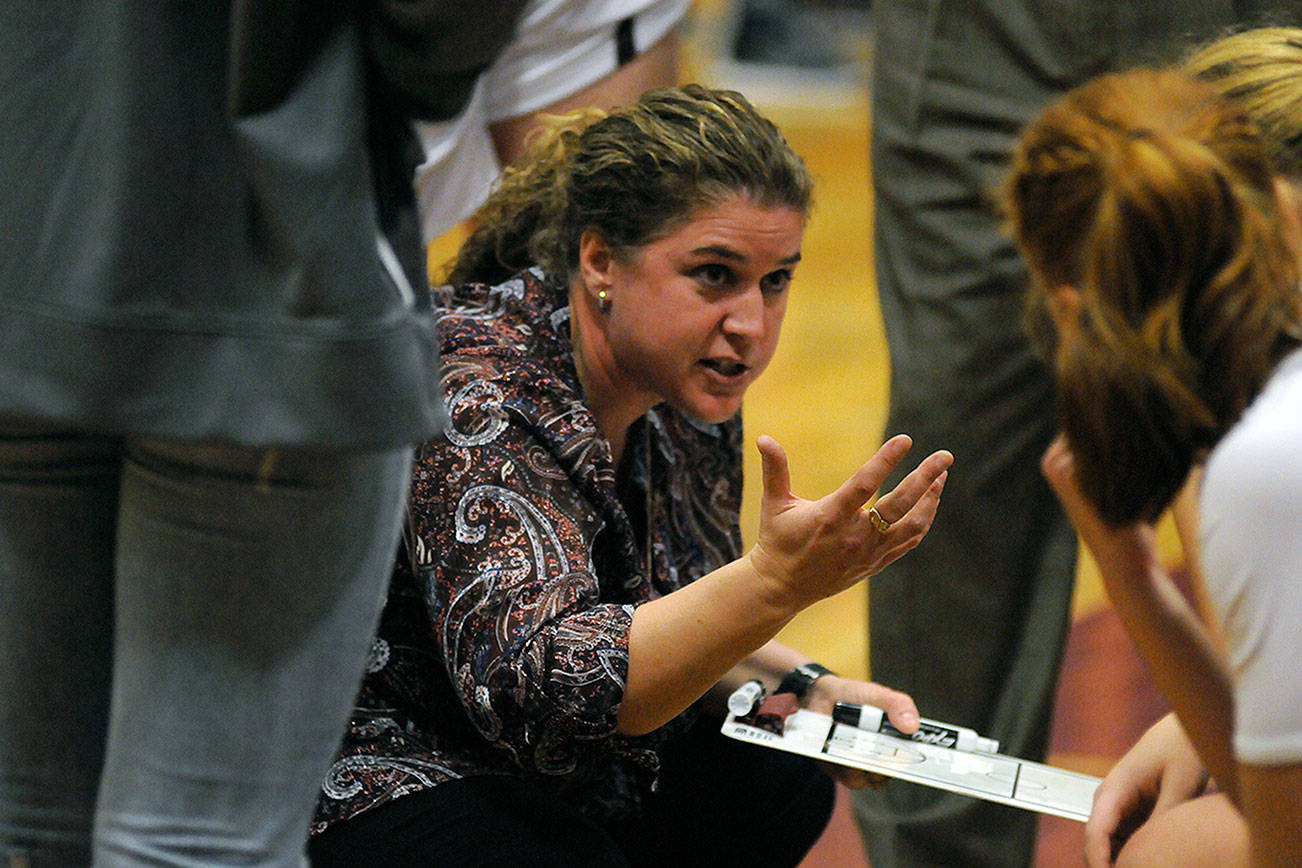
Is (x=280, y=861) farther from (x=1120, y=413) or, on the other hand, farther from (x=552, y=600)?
(x=1120, y=413)

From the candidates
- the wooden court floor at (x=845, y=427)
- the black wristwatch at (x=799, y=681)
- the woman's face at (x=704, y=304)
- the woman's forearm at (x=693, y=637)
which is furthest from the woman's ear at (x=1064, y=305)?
the wooden court floor at (x=845, y=427)

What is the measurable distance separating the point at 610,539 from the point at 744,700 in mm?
174

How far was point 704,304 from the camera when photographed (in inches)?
50.8

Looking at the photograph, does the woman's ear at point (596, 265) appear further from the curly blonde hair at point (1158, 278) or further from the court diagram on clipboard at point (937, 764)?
the curly blonde hair at point (1158, 278)

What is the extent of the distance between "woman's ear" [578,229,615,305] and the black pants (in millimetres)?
406

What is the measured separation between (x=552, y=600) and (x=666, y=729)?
0.92 feet

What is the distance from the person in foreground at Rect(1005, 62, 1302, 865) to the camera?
29.8 inches

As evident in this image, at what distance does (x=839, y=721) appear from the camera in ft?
4.27

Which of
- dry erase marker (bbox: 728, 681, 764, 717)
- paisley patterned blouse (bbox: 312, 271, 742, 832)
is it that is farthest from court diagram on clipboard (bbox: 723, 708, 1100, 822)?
paisley patterned blouse (bbox: 312, 271, 742, 832)

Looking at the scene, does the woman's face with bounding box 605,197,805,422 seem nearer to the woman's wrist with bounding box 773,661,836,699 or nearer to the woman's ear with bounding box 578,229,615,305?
the woman's ear with bounding box 578,229,615,305

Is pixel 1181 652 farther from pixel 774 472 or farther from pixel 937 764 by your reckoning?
pixel 937 764

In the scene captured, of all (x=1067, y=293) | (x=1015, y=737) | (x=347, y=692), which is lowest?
(x=1015, y=737)

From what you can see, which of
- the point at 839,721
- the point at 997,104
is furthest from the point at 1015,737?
the point at 997,104

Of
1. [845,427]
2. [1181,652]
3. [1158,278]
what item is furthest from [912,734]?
[845,427]
